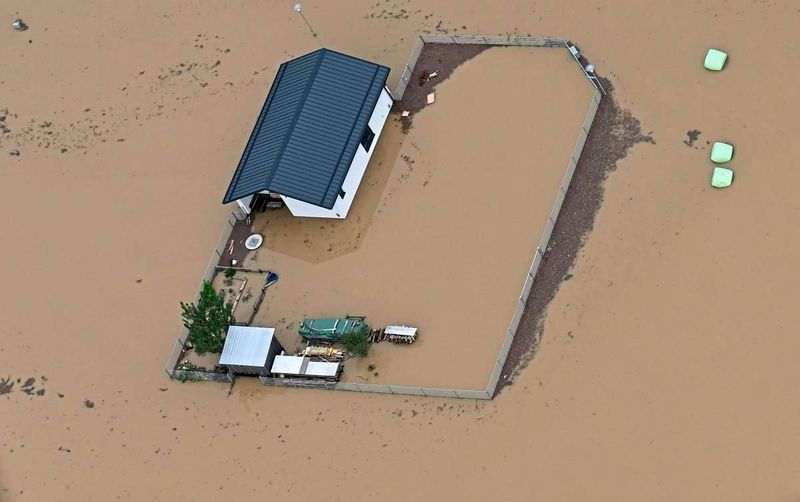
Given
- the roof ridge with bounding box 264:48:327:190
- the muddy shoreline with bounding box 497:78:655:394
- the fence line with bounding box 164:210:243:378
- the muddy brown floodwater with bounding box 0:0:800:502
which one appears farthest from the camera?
the roof ridge with bounding box 264:48:327:190

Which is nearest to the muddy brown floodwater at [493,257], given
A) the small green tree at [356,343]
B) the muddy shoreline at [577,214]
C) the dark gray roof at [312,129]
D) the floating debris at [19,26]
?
the muddy shoreline at [577,214]

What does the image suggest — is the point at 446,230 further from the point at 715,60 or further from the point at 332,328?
the point at 715,60

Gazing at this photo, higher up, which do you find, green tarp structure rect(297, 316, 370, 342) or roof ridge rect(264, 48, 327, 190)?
roof ridge rect(264, 48, 327, 190)

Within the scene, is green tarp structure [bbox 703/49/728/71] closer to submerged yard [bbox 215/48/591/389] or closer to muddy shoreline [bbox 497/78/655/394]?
muddy shoreline [bbox 497/78/655/394]

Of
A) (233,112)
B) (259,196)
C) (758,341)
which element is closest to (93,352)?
(259,196)

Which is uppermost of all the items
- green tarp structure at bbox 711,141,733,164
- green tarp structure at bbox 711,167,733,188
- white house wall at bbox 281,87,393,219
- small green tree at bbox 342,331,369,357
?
green tarp structure at bbox 711,141,733,164

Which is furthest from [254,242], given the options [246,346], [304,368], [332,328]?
[304,368]

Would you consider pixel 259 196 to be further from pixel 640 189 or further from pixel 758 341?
pixel 758 341

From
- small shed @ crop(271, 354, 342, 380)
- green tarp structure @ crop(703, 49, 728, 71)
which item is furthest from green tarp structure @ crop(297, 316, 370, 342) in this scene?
green tarp structure @ crop(703, 49, 728, 71)
